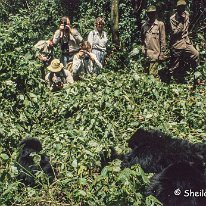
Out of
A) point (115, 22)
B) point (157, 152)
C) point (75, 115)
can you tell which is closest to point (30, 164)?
point (157, 152)

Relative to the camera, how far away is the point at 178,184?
3.64 m

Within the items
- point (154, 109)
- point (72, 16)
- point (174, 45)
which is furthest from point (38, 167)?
point (72, 16)

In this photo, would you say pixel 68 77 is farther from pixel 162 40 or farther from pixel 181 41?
pixel 181 41

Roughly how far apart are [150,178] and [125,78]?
8.36 feet

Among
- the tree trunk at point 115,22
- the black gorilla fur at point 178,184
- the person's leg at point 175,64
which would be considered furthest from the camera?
the tree trunk at point 115,22

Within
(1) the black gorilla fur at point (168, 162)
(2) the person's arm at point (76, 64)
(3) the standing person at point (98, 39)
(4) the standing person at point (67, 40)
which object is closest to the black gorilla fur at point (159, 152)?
(1) the black gorilla fur at point (168, 162)

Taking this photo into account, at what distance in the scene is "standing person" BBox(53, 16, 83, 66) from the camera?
26.2 ft

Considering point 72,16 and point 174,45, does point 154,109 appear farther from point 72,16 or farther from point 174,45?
point 72,16

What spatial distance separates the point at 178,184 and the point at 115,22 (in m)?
6.28

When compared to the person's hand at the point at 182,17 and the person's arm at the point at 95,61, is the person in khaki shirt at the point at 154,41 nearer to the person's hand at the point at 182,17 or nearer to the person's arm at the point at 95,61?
the person's hand at the point at 182,17

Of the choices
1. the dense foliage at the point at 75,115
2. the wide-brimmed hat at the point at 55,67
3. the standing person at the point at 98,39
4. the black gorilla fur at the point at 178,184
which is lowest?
the black gorilla fur at the point at 178,184

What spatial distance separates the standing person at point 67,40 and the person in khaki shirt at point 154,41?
109 centimetres

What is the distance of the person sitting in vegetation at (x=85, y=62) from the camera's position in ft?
26.1

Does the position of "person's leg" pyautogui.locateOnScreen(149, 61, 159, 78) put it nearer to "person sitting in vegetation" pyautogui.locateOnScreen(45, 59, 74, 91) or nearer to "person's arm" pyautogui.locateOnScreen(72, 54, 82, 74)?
"person's arm" pyautogui.locateOnScreen(72, 54, 82, 74)
